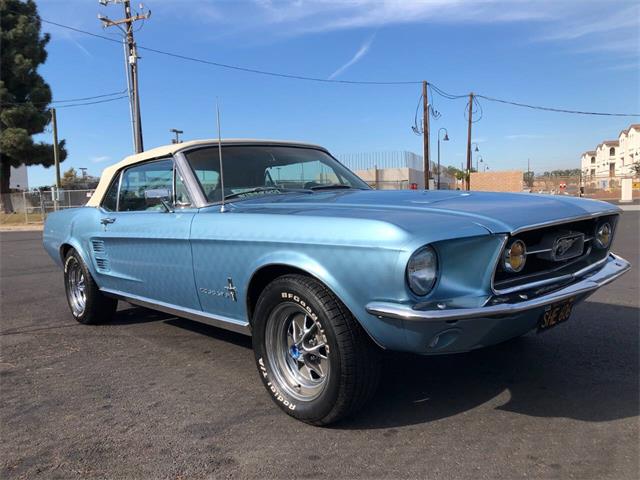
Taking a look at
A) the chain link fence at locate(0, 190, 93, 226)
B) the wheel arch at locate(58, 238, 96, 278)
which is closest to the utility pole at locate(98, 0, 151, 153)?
the chain link fence at locate(0, 190, 93, 226)

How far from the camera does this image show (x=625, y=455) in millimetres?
2463

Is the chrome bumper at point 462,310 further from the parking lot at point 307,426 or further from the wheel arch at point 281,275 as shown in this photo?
the parking lot at point 307,426

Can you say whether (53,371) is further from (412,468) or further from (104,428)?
(412,468)

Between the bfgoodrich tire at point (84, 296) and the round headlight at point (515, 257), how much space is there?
3.75m

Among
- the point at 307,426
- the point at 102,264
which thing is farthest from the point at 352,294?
the point at 102,264

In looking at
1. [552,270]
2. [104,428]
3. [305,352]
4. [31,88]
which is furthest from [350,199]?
[31,88]

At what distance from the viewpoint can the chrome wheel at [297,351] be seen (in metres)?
2.89

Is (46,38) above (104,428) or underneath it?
above

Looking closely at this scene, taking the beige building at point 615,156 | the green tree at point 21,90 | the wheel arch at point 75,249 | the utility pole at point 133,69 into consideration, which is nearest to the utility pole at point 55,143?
the green tree at point 21,90

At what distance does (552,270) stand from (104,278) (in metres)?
3.65

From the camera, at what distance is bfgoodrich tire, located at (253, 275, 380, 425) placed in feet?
8.58

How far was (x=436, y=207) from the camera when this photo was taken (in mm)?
2891

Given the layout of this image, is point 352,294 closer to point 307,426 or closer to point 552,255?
point 307,426

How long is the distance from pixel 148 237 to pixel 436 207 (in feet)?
7.16
